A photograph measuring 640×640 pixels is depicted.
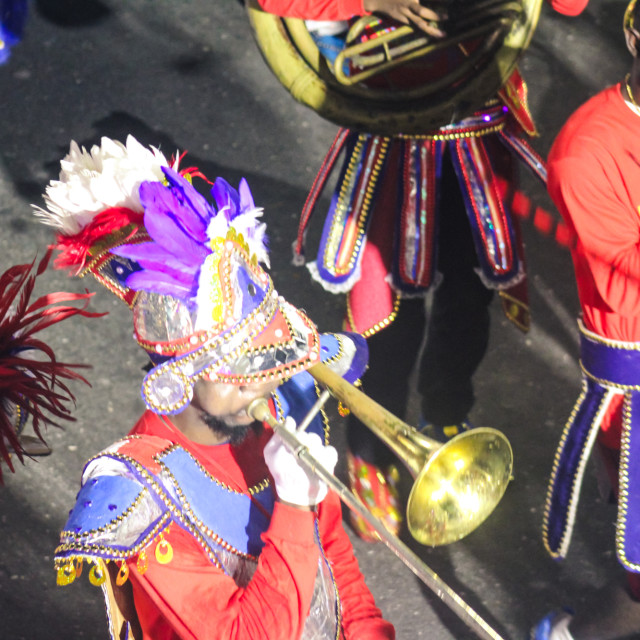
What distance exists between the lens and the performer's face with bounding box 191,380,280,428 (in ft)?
5.98

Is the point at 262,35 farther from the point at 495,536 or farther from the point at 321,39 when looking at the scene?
the point at 495,536

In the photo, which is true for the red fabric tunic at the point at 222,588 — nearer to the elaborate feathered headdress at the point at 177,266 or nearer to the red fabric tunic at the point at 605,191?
the elaborate feathered headdress at the point at 177,266

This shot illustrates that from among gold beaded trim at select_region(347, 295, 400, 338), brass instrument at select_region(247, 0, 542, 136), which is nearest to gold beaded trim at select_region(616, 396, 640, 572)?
gold beaded trim at select_region(347, 295, 400, 338)

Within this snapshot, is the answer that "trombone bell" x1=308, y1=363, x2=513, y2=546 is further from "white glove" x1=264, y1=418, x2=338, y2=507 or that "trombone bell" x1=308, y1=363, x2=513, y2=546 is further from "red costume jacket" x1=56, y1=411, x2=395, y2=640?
"red costume jacket" x1=56, y1=411, x2=395, y2=640

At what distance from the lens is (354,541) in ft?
10.2

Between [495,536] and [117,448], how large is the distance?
1.67m

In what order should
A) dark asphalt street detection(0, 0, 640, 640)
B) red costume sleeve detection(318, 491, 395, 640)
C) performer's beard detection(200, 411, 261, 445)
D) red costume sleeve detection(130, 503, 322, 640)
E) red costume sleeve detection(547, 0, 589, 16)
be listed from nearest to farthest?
red costume sleeve detection(130, 503, 322, 640)
performer's beard detection(200, 411, 261, 445)
red costume sleeve detection(318, 491, 395, 640)
red costume sleeve detection(547, 0, 589, 16)
dark asphalt street detection(0, 0, 640, 640)

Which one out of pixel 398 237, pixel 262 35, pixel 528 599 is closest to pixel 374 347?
pixel 398 237

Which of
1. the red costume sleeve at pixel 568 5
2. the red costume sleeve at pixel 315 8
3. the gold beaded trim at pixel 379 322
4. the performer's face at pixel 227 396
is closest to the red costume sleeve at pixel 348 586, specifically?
the performer's face at pixel 227 396

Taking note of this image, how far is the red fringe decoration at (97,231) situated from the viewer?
5.84 feet

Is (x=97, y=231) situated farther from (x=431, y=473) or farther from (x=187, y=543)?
(x=431, y=473)

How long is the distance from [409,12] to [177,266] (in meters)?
1.07

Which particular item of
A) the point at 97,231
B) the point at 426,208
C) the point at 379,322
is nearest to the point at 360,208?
the point at 426,208

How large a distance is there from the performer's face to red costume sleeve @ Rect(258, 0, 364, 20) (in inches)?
39.4
